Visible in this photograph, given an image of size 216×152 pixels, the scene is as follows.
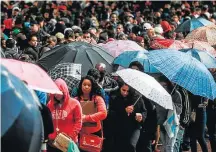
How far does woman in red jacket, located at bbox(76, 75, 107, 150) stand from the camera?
7.34 meters

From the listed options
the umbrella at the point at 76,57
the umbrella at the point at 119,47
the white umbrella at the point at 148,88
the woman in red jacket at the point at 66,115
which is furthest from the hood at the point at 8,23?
the woman in red jacket at the point at 66,115

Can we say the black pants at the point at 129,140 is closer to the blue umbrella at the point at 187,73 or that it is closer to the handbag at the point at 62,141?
the blue umbrella at the point at 187,73

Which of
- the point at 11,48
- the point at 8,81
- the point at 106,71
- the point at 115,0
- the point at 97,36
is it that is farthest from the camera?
the point at 115,0

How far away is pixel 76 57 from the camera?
9.40 meters

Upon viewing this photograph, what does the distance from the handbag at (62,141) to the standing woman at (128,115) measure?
1019 millimetres

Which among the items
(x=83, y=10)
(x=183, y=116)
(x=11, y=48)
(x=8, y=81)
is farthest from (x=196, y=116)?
(x=83, y=10)

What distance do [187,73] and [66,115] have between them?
5.31 ft

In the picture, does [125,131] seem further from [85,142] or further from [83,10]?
[83,10]

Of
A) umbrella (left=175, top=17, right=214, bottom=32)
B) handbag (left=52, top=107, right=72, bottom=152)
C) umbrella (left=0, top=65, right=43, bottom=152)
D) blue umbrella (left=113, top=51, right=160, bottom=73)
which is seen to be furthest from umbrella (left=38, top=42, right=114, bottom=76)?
umbrella (left=175, top=17, right=214, bottom=32)

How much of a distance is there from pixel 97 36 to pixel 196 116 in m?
4.95

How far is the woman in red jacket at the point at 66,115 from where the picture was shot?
22.8ft

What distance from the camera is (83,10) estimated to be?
22.8 metres

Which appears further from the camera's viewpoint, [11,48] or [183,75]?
[11,48]

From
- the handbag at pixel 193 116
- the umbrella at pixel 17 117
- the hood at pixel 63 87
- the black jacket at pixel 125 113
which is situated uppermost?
the umbrella at pixel 17 117
